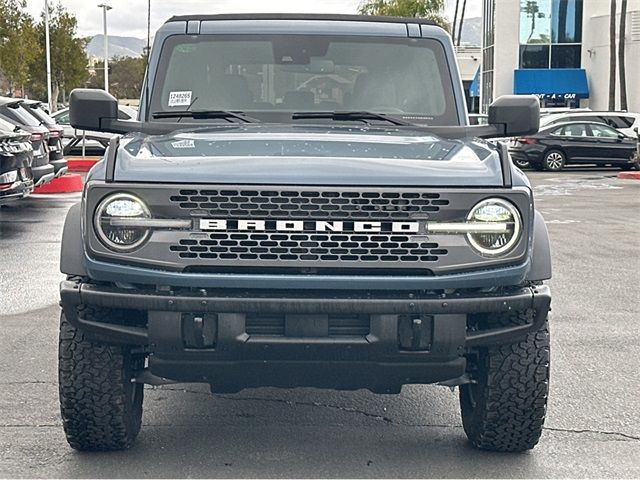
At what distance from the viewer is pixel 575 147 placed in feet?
89.7

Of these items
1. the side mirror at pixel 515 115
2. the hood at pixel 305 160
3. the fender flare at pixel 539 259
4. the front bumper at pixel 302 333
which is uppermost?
the side mirror at pixel 515 115

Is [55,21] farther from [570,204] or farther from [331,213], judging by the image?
[331,213]

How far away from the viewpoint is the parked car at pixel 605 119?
1077 inches

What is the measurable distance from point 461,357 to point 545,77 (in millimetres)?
50018

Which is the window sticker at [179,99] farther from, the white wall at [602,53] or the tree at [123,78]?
the tree at [123,78]

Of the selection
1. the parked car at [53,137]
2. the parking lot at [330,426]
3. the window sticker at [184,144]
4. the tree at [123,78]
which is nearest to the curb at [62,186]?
the parked car at [53,137]

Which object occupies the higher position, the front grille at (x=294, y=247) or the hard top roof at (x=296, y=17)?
the hard top roof at (x=296, y=17)

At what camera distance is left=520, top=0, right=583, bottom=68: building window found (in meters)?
53.2

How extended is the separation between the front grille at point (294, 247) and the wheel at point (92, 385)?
0.66 meters

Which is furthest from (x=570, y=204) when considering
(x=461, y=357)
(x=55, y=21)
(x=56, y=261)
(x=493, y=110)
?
(x=55, y=21)

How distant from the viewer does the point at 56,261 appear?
440 inches

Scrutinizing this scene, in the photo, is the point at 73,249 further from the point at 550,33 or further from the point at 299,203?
the point at 550,33

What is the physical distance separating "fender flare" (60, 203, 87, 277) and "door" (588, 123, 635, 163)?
79.3 feet

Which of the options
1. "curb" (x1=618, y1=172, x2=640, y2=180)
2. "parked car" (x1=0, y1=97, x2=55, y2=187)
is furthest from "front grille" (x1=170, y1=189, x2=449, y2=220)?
"curb" (x1=618, y1=172, x2=640, y2=180)
